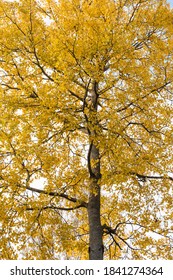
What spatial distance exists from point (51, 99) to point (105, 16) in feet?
9.77

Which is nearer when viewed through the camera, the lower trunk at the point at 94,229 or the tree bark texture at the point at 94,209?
the tree bark texture at the point at 94,209

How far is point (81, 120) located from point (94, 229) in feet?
8.06

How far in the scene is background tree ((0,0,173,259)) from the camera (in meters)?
6.50

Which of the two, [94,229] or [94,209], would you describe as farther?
[94,209]

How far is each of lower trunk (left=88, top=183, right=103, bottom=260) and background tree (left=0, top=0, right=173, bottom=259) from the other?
2 cm

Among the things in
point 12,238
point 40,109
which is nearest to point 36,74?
point 40,109

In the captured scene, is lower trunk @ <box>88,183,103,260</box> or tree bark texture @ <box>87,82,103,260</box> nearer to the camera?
tree bark texture @ <box>87,82,103,260</box>

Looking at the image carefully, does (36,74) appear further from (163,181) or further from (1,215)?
(163,181)

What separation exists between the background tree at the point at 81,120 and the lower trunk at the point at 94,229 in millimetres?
20

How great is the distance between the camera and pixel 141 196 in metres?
7.95

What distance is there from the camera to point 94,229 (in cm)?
759

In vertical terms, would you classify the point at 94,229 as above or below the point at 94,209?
below

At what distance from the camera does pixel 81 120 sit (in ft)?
21.3

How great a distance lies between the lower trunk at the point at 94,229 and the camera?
24.1 ft
